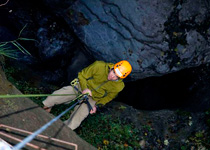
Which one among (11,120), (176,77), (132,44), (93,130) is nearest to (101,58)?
(132,44)

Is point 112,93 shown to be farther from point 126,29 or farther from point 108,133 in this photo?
point 126,29

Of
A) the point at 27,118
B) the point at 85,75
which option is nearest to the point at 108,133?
the point at 85,75

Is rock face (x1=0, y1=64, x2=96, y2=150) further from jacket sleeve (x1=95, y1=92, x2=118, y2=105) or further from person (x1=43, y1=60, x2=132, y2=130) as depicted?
jacket sleeve (x1=95, y1=92, x2=118, y2=105)

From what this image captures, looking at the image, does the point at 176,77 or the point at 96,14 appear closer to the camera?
the point at 96,14

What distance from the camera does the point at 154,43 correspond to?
239 inches

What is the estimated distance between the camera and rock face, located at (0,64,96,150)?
2133 mm

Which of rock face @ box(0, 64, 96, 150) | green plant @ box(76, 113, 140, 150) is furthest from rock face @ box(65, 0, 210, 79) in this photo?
rock face @ box(0, 64, 96, 150)

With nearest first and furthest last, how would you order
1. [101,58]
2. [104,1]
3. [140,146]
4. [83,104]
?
[83,104], [140,146], [104,1], [101,58]

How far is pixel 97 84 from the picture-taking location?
3871 mm

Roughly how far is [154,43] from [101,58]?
6.62 ft

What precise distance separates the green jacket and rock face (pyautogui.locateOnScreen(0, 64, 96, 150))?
1.41 m

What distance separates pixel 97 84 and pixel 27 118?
185 cm

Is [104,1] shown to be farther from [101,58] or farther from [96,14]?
[101,58]

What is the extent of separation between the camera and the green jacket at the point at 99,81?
12.2 feet
